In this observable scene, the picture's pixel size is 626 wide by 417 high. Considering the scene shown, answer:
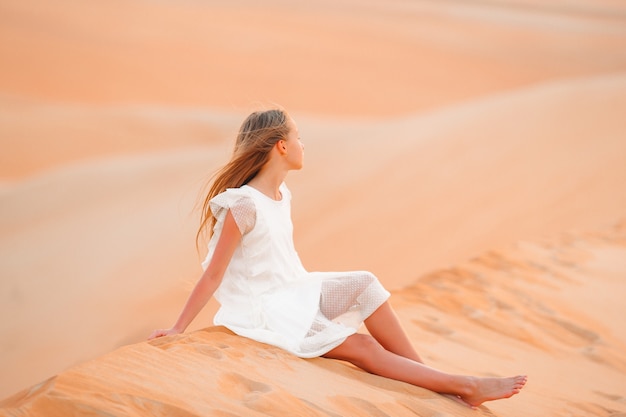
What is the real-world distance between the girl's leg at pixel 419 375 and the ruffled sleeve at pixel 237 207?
64 centimetres

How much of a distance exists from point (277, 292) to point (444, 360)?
1.33 m

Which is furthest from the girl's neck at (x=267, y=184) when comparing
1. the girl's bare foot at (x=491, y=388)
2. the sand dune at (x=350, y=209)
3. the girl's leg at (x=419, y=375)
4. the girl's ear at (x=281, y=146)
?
the sand dune at (x=350, y=209)

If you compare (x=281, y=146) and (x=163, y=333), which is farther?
(x=281, y=146)

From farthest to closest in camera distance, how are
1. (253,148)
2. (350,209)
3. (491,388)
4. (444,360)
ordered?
1. (350,209)
2. (444,360)
3. (253,148)
4. (491,388)

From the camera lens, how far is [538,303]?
603cm

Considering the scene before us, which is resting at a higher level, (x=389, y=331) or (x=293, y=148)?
(x=293, y=148)

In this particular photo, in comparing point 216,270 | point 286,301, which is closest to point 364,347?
point 286,301

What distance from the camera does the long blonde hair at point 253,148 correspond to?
4.05m

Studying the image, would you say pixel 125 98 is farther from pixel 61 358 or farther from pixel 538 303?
→ pixel 538 303

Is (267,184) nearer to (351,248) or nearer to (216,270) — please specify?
(216,270)

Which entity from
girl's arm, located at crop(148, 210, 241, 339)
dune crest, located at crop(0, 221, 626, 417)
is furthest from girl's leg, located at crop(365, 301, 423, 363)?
girl's arm, located at crop(148, 210, 241, 339)

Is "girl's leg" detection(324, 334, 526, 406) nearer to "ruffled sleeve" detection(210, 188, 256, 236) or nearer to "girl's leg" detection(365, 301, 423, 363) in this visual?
"girl's leg" detection(365, 301, 423, 363)

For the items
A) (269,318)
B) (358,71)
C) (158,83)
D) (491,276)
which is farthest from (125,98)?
(269,318)

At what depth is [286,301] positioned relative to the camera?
3.81 metres
